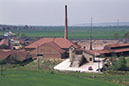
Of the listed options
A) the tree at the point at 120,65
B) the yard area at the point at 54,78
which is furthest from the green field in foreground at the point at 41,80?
the tree at the point at 120,65

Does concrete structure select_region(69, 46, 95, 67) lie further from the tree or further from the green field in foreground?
the green field in foreground

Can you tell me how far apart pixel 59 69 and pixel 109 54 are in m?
13.4

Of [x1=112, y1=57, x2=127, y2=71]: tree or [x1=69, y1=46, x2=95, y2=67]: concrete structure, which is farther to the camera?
[x1=69, y1=46, x2=95, y2=67]: concrete structure

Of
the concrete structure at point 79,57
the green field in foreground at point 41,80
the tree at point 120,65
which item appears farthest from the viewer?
the concrete structure at point 79,57

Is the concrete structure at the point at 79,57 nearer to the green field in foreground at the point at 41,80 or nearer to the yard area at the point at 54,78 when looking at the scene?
the yard area at the point at 54,78

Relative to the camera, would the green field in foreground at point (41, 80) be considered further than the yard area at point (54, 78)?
No

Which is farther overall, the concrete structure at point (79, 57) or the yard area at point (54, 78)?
the concrete structure at point (79, 57)

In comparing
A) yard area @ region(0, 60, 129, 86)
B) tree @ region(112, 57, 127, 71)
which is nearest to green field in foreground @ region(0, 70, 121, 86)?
yard area @ region(0, 60, 129, 86)

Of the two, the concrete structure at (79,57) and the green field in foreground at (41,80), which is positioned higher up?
the concrete structure at (79,57)

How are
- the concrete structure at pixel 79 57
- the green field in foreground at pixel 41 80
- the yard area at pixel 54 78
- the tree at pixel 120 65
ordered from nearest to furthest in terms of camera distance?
the green field in foreground at pixel 41 80
the yard area at pixel 54 78
the tree at pixel 120 65
the concrete structure at pixel 79 57

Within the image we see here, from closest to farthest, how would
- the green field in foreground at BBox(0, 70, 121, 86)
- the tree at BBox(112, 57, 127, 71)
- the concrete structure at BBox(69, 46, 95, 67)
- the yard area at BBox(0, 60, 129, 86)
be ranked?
the green field in foreground at BBox(0, 70, 121, 86) < the yard area at BBox(0, 60, 129, 86) < the tree at BBox(112, 57, 127, 71) < the concrete structure at BBox(69, 46, 95, 67)

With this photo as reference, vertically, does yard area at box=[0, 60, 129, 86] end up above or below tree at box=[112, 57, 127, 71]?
below

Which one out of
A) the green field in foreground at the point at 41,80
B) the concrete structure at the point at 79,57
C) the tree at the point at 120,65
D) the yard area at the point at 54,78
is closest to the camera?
the green field in foreground at the point at 41,80

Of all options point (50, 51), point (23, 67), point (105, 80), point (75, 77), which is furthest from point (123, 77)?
point (50, 51)
